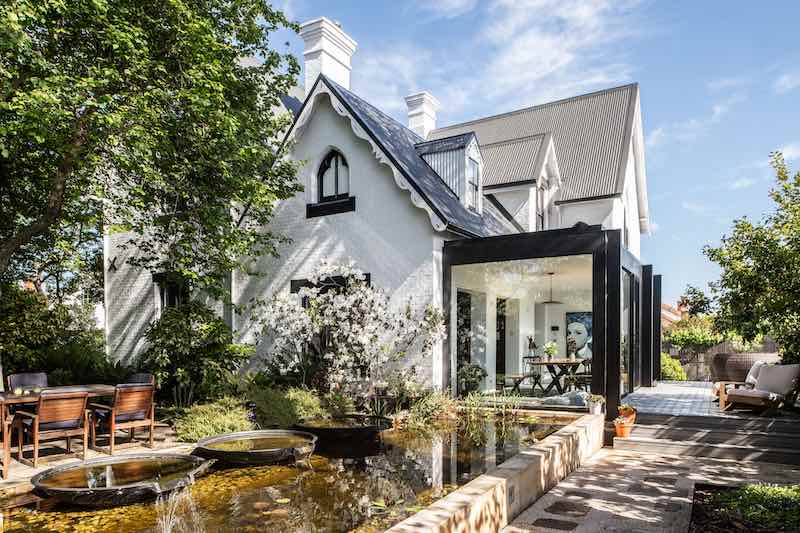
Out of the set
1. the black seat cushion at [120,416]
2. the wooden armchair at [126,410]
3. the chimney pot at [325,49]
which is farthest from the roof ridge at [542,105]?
the black seat cushion at [120,416]

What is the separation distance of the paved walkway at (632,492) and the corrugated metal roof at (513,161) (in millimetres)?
9055

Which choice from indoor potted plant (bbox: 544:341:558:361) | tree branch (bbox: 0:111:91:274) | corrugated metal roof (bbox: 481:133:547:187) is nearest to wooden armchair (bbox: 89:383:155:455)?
tree branch (bbox: 0:111:91:274)

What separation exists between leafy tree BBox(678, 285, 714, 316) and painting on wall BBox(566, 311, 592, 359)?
324cm

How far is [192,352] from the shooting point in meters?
10.9

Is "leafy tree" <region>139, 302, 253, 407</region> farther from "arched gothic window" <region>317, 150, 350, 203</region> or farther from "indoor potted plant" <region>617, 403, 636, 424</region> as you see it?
"indoor potted plant" <region>617, 403, 636, 424</region>

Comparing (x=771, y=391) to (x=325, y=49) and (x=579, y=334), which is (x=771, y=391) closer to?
(x=579, y=334)

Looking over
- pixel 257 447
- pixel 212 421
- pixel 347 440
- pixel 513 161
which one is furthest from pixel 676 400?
pixel 212 421

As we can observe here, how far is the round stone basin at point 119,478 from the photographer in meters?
5.16

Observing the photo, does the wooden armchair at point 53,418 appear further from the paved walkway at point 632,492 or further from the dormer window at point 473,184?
the dormer window at point 473,184

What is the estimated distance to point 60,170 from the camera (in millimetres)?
9062

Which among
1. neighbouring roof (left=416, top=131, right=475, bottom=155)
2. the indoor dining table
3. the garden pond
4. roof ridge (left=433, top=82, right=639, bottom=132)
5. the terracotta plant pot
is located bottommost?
the terracotta plant pot

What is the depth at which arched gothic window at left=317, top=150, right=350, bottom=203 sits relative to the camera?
1307 cm

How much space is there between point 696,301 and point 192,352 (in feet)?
35.1

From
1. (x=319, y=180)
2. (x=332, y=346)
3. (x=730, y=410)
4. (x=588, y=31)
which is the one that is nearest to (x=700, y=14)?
(x=588, y=31)
